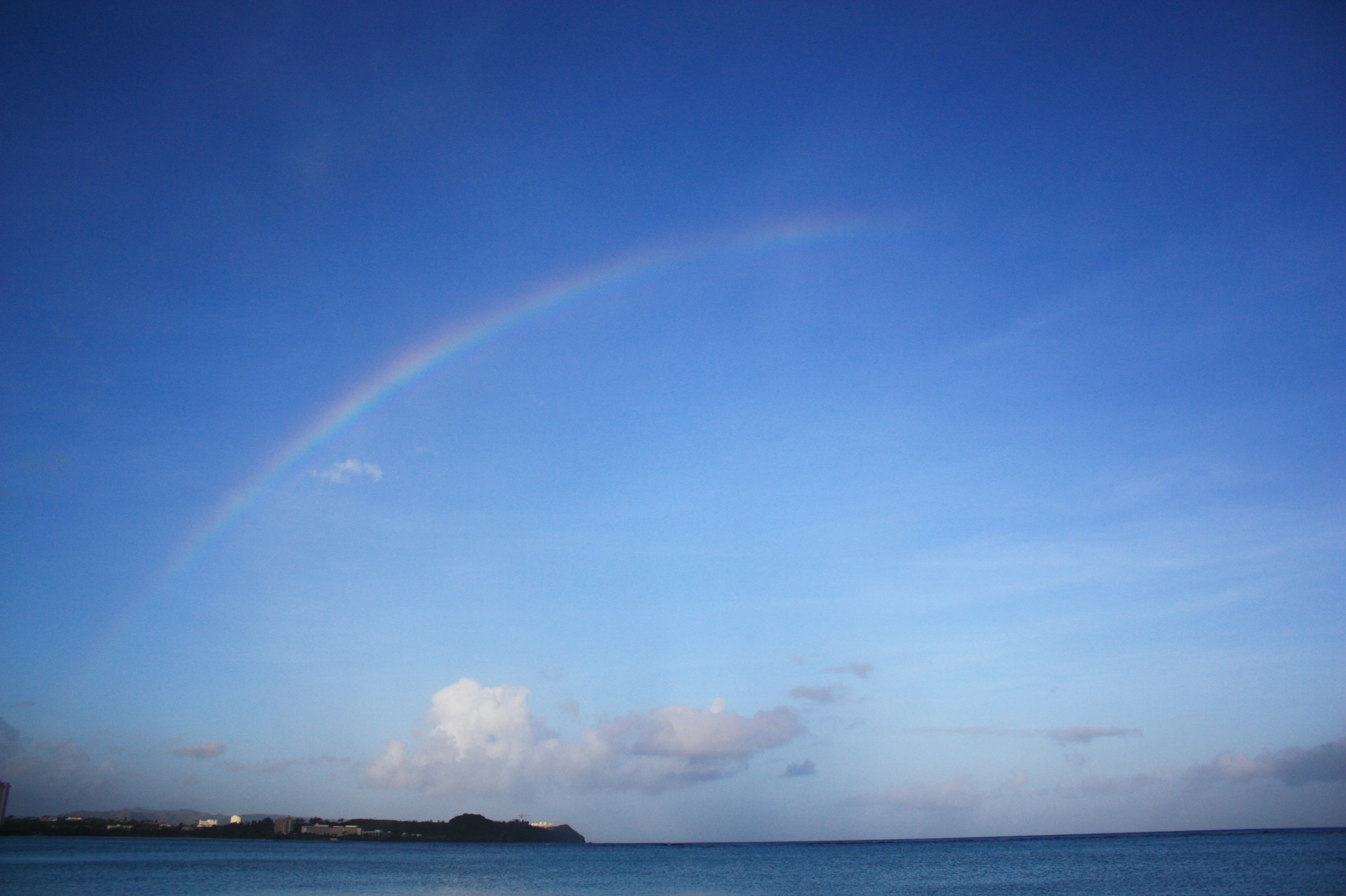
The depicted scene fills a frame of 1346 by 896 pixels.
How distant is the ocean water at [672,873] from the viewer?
70562mm

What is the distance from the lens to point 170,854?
134250 millimetres

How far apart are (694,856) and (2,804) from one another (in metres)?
171

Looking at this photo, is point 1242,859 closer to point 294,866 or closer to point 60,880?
point 294,866

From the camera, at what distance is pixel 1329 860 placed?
89.1m

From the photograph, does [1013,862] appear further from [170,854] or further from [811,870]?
[170,854]

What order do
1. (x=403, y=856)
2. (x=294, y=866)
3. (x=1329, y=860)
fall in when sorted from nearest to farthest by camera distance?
1. (x=1329, y=860)
2. (x=294, y=866)
3. (x=403, y=856)

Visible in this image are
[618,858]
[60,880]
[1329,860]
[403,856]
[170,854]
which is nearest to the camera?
[60,880]

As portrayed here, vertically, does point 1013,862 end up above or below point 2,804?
below

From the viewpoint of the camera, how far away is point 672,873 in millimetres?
112125

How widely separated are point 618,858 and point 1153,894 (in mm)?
131136

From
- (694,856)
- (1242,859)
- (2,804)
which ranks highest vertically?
(2,804)

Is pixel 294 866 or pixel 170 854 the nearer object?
pixel 294 866

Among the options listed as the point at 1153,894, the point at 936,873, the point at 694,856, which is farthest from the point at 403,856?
the point at 1153,894

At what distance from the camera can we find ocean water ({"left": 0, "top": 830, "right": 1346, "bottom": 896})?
232 feet
